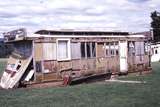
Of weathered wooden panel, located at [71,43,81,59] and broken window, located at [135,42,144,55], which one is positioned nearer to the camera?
weathered wooden panel, located at [71,43,81,59]

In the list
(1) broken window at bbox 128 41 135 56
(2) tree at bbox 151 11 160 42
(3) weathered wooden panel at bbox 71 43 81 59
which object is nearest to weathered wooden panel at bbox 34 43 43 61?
(3) weathered wooden panel at bbox 71 43 81 59

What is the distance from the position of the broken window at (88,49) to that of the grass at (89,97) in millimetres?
4225

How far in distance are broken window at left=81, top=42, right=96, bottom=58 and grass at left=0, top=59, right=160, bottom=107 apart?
13.9ft

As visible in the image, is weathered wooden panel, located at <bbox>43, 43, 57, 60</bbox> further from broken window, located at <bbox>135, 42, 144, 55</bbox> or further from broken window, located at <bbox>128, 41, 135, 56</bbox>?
broken window, located at <bbox>135, 42, 144, 55</bbox>

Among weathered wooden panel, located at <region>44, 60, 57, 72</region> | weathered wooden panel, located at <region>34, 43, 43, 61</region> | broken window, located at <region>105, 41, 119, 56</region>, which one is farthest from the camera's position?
broken window, located at <region>105, 41, 119, 56</region>

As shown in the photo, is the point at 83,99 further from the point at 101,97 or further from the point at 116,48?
the point at 116,48

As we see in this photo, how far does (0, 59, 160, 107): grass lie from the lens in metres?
13.4

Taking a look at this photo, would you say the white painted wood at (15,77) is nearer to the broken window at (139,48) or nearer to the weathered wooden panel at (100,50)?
the weathered wooden panel at (100,50)

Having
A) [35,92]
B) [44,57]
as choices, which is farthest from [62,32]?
[35,92]

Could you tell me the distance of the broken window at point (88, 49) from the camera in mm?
22234

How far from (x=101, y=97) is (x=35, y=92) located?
3859 millimetres

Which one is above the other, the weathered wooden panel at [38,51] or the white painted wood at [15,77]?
the weathered wooden panel at [38,51]

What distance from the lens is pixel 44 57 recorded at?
2016cm

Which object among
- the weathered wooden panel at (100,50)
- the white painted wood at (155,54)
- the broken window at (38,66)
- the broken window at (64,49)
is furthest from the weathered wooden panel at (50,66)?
the white painted wood at (155,54)
